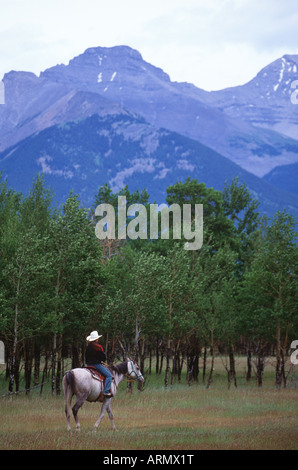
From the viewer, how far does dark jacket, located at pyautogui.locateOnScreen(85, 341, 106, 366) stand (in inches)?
998

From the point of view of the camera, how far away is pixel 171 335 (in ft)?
164

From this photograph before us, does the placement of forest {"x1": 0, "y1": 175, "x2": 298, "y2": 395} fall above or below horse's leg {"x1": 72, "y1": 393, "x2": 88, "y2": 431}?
above

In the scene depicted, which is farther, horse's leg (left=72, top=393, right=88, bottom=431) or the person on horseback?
the person on horseback

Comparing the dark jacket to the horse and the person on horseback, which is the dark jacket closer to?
the person on horseback

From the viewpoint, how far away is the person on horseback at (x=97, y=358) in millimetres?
25359

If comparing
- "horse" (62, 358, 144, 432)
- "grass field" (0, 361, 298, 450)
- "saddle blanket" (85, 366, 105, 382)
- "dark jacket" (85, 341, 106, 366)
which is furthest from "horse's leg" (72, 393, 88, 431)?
"dark jacket" (85, 341, 106, 366)

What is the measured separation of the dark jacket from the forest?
1172 cm

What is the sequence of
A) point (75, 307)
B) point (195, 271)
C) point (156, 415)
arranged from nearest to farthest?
point (156, 415) < point (75, 307) < point (195, 271)

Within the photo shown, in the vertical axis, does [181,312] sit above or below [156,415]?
above

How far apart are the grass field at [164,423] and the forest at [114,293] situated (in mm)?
4710
